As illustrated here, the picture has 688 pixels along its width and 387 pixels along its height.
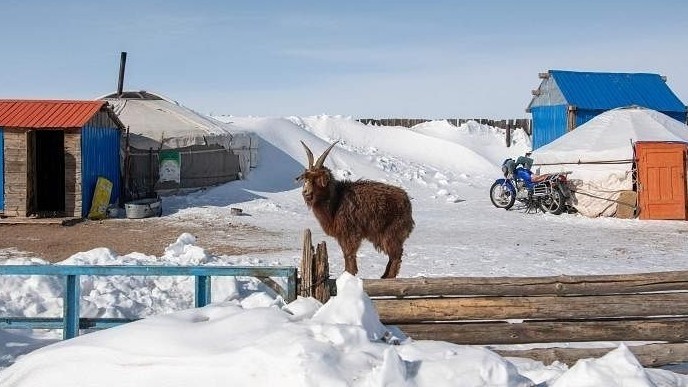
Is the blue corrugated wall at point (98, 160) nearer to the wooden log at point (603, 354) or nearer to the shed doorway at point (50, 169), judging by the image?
the shed doorway at point (50, 169)

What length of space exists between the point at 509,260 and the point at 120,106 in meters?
14.7

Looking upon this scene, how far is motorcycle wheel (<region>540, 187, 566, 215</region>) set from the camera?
17.7 meters

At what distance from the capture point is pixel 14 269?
17.9 ft

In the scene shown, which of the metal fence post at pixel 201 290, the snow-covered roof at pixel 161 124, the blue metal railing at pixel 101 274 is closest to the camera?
the blue metal railing at pixel 101 274

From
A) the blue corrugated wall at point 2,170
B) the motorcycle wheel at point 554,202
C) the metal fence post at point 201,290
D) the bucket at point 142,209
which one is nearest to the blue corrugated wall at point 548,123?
the motorcycle wheel at point 554,202

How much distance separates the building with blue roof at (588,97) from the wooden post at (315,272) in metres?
22.6

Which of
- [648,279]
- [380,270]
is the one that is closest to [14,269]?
[648,279]

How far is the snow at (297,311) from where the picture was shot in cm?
337

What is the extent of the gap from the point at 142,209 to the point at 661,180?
11.6 metres

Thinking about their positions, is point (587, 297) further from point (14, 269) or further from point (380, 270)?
point (380, 270)

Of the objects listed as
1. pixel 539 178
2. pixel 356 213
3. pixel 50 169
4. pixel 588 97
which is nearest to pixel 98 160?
pixel 50 169

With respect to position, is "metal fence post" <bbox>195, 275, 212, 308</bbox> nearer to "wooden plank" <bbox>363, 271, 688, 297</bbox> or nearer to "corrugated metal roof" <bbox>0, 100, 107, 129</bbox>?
"wooden plank" <bbox>363, 271, 688, 297</bbox>

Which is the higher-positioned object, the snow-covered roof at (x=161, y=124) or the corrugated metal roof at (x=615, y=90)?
the corrugated metal roof at (x=615, y=90)

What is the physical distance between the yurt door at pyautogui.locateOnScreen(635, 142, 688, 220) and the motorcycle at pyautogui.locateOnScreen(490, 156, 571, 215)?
5.46 feet
